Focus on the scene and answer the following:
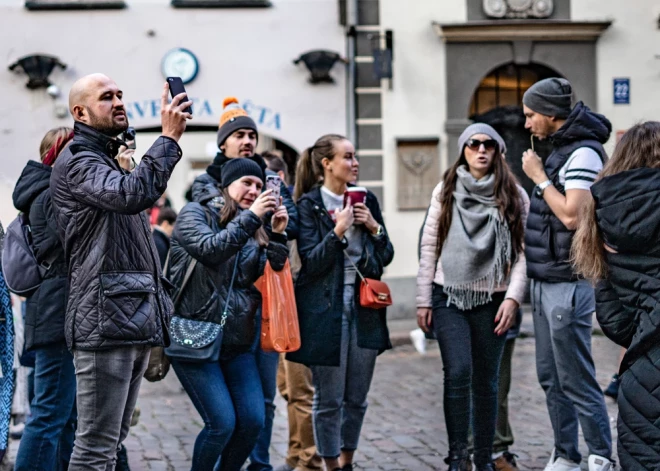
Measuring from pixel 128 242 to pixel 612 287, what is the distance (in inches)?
76.1

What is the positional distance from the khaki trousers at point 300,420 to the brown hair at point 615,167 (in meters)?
2.66

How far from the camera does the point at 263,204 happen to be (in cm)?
575

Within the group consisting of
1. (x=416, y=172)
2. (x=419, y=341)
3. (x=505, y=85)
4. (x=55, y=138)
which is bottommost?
(x=419, y=341)

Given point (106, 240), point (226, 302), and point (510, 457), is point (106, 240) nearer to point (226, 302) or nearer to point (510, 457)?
point (226, 302)

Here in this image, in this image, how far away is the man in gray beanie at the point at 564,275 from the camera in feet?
20.4

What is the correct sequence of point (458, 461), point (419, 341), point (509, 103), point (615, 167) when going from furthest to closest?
point (509, 103)
point (419, 341)
point (458, 461)
point (615, 167)

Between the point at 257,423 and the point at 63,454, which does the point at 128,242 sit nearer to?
the point at 257,423

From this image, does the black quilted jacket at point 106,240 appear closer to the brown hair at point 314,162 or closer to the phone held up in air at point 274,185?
the phone held up in air at point 274,185

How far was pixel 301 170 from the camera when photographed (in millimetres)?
7020

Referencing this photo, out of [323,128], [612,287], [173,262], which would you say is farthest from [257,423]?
[323,128]

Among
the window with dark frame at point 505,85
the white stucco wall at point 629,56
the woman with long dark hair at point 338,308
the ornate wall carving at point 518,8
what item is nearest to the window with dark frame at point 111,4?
the ornate wall carving at point 518,8

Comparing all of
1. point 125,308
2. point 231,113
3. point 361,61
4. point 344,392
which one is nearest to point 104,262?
point 125,308

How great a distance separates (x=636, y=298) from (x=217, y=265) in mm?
2176

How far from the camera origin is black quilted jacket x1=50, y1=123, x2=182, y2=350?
15.0ft
